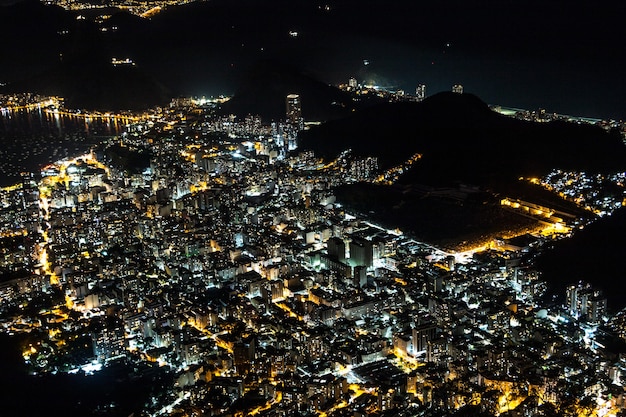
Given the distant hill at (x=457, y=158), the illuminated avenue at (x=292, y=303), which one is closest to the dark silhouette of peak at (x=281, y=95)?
the distant hill at (x=457, y=158)

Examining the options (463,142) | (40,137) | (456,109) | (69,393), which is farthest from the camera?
(40,137)

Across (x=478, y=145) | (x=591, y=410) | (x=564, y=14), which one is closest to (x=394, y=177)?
(x=478, y=145)

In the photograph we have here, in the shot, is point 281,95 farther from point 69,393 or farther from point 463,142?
point 69,393

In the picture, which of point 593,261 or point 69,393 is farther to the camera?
point 593,261

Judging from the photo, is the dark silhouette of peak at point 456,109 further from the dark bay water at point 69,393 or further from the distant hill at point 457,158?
the dark bay water at point 69,393

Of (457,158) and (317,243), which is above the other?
(457,158)

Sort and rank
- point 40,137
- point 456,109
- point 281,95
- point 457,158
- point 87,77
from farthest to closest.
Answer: point 87,77
point 281,95
point 40,137
point 456,109
point 457,158

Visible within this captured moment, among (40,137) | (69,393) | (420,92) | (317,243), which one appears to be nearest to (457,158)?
(317,243)

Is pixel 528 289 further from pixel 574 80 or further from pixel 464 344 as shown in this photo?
pixel 574 80
